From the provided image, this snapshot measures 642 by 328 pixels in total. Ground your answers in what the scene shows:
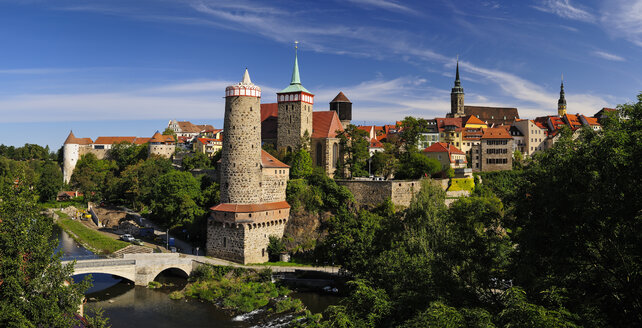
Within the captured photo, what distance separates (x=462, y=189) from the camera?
51125mm

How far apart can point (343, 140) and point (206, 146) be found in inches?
1496

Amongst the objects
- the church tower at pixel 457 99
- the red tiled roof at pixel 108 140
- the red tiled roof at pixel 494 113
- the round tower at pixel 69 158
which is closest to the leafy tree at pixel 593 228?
the red tiled roof at pixel 494 113

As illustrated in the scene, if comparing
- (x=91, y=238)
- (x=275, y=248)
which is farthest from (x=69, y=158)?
(x=275, y=248)

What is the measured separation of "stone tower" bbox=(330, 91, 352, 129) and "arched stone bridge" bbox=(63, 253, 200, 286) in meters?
32.7

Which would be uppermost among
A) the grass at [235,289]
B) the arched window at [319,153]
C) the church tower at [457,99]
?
the church tower at [457,99]

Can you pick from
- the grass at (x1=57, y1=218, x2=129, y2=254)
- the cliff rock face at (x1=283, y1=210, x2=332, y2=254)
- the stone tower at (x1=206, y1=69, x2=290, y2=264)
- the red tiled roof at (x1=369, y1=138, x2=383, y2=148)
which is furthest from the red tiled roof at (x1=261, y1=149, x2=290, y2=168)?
the red tiled roof at (x1=369, y1=138, x2=383, y2=148)

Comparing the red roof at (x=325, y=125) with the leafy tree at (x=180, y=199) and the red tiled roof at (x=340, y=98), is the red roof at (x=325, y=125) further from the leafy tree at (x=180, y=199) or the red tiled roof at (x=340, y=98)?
the leafy tree at (x=180, y=199)

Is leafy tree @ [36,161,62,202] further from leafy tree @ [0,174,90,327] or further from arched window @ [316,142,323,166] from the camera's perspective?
leafy tree @ [0,174,90,327]

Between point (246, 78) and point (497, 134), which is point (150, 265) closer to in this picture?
point (246, 78)

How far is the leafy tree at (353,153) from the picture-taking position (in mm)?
54281

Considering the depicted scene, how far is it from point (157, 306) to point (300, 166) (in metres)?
21.4

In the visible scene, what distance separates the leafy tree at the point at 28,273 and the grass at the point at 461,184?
41.2 metres

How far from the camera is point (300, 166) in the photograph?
50.3m

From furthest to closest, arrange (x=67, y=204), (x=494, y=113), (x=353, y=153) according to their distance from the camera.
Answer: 1. (x=494, y=113)
2. (x=67, y=204)
3. (x=353, y=153)
